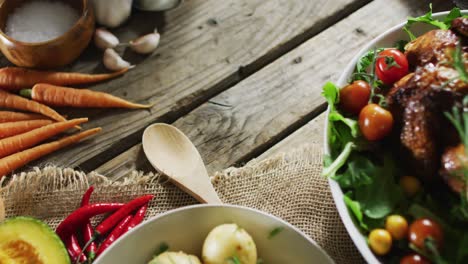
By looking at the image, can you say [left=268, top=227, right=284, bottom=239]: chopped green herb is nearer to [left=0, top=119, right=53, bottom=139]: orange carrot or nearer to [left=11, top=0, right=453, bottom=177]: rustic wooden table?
[left=11, top=0, right=453, bottom=177]: rustic wooden table

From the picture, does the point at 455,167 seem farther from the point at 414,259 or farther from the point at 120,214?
the point at 120,214

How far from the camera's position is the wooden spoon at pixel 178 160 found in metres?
1.19

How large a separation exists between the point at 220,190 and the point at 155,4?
518 millimetres

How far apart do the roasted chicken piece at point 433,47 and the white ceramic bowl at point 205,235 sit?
387 mm

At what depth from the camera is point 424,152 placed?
0.96 meters

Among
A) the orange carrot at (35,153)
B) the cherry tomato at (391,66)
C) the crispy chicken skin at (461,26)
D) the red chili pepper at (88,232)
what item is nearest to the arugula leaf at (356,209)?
the cherry tomato at (391,66)

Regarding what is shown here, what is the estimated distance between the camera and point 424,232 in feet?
3.01

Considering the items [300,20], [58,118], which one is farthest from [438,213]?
[58,118]

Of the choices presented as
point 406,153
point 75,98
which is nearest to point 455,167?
point 406,153

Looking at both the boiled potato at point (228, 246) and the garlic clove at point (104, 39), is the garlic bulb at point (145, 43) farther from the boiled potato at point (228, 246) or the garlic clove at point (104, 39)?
the boiled potato at point (228, 246)

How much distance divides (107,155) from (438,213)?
0.71m

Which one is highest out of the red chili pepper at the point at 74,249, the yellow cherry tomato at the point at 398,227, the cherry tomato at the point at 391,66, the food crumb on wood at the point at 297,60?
the cherry tomato at the point at 391,66

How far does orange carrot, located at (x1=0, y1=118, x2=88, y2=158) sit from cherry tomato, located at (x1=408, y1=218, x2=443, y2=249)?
2.49 ft

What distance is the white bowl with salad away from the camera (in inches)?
36.4
